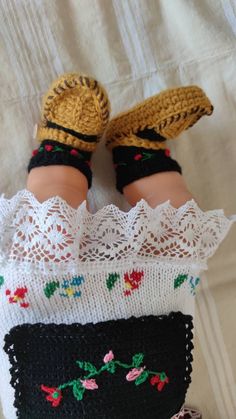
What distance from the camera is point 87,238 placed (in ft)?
2.05

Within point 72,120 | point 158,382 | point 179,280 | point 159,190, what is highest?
point 72,120

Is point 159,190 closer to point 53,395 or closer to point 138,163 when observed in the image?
point 138,163

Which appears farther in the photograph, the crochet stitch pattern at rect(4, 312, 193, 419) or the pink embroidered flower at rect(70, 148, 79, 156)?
the pink embroidered flower at rect(70, 148, 79, 156)

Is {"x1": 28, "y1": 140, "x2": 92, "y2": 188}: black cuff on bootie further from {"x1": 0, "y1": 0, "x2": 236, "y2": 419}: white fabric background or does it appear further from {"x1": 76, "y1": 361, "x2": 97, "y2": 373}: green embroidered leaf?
{"x1": 76, "y1": 361, "x2": 97, "y2": 373}: green embroidered leaf

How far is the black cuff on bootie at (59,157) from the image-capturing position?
0.71 meters

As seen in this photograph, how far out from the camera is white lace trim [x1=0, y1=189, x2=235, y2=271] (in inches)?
23.6

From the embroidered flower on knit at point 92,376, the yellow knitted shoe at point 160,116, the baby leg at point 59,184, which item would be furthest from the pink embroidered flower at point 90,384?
the yellow knitted shoe at point 160,116

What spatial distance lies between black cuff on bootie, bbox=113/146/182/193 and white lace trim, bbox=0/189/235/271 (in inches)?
4.0

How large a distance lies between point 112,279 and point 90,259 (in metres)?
0.03

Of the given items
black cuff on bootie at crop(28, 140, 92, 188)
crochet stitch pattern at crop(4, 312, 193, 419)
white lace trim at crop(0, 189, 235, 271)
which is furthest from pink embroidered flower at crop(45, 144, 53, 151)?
crochet stitch pattern at crop(4, 312, 193, 419)

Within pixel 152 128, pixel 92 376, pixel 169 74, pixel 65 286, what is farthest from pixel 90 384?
pixel 169 74

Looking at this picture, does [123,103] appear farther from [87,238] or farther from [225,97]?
[87,238]

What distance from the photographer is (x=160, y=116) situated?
2.46 feet

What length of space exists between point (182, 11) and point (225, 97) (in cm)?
14
